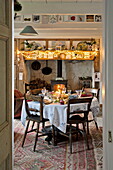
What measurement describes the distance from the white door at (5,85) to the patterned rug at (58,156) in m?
2.14

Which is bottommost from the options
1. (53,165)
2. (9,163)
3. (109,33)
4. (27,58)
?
(53,165)

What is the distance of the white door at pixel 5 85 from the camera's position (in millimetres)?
1561

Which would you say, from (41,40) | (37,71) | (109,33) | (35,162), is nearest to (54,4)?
(35,162)

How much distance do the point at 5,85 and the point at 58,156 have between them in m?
2.83

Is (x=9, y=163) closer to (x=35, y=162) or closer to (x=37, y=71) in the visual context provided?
(x=35, y=162)

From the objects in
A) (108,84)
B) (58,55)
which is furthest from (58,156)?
(58,55)

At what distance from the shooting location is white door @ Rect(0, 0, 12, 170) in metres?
1.56

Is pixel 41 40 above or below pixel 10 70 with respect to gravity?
above

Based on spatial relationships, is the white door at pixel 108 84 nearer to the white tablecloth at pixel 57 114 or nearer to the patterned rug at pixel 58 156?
the patterned rug at pixel 58 156

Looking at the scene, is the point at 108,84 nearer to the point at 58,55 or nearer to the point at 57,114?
the point at 57,114

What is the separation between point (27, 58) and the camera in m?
11.9

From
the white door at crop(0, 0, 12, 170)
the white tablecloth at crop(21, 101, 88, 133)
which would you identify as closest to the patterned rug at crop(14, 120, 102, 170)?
the white tablecloth at crop(21, 101, 88, 133)

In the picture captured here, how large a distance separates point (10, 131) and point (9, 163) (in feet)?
0.76

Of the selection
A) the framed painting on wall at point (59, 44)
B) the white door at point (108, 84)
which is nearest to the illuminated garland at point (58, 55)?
the framed painting on wall at point (59, 44)
